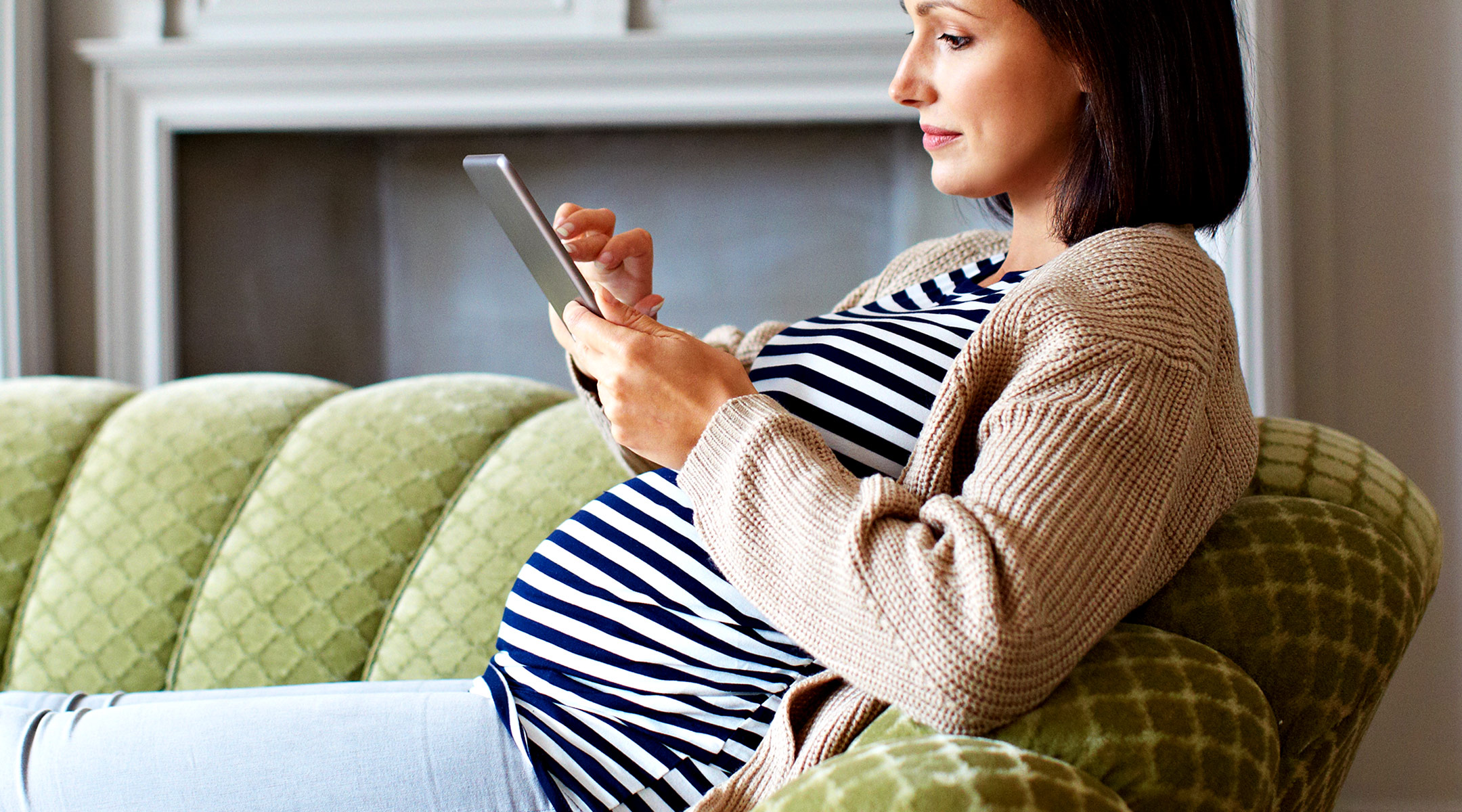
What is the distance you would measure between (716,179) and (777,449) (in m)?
1.57

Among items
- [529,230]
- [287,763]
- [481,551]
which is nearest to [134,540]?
[481,551]

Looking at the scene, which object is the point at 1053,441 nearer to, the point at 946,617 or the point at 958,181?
the point at 946,617

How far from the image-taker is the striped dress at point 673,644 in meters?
0.77

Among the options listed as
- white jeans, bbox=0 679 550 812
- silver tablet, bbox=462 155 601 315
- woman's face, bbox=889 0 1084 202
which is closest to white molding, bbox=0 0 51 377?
white jeans, bbox=0 679 550 812

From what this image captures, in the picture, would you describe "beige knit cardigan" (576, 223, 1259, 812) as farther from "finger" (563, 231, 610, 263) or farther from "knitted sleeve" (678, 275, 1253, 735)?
"finger" (563, 231, 610, 263)

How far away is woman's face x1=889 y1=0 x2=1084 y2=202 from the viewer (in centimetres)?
80

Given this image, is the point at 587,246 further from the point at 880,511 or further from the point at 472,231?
the point at 472,231

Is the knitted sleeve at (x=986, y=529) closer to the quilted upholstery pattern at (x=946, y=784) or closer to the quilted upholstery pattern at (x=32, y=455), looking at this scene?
the quilted upholstery pattern at (x=946, y=784)

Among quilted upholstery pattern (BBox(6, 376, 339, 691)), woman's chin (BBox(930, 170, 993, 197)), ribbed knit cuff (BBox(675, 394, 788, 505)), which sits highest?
woman's chin (BBox(930, 170, 993, 197))

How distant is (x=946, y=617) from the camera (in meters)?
0.57

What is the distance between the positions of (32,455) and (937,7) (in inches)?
49.9

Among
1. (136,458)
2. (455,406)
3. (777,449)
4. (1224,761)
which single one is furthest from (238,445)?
(1224,761)

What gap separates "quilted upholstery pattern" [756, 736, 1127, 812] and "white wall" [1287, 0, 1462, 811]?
44.9 inches

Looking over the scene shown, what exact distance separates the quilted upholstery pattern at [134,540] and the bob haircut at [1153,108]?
108 centimetres
